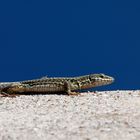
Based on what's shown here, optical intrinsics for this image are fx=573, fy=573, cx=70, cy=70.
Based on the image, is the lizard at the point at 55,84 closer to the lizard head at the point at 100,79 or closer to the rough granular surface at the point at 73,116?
the lizard head at the point at 100,79

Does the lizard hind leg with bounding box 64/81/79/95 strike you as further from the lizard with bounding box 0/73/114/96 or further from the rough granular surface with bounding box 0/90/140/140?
the rough granular surface with bounding box 0/90/140/140

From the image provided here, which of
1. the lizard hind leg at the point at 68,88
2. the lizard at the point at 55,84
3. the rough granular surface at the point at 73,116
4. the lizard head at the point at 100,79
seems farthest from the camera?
the lizard head at the point at 100,79

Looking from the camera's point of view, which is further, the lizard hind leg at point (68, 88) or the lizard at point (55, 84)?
the lizard at point (55, 84)

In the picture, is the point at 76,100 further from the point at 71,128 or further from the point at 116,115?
the point at 71,128

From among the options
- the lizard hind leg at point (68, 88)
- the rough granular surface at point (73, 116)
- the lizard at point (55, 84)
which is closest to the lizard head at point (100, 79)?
the lizard at point (55, 84)

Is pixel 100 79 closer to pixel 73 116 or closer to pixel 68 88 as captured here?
pixel 68 88

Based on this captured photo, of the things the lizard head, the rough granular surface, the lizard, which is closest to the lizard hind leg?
the lizard
